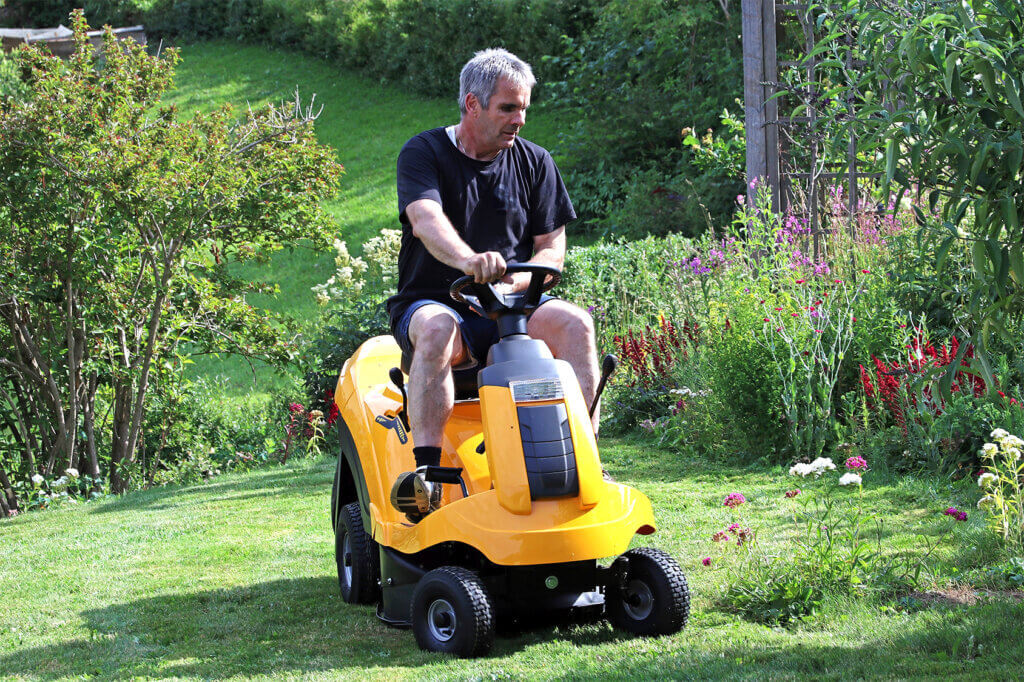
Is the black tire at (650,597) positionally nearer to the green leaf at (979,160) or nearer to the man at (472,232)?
the man at (472,232)

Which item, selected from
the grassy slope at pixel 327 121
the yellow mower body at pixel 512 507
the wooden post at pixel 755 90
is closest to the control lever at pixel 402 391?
the yellow mower body at pixel 512 507

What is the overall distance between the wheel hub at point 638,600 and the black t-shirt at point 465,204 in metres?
0.98

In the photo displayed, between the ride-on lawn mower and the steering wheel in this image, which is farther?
the steering wheel

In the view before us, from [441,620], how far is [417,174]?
4.40 ft

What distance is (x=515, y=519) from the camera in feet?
9.56

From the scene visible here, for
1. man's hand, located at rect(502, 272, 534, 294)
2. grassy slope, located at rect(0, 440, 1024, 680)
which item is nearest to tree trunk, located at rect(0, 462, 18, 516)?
grassy slope, located at rect(0, 440, 1024, 680)

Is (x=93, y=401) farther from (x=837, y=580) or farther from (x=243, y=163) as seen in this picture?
(x=837, y=580)

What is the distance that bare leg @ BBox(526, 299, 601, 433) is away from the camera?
3328 mm

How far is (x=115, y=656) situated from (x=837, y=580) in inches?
85.2

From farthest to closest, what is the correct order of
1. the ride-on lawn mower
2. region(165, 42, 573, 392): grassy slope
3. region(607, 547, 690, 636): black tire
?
region(165, 42, 573, 392): grassy slope < region(607, 547, 690, 636): black tire < the ride-on lawn mower

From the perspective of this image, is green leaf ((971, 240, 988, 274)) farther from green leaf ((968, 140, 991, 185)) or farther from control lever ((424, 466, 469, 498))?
control lever ((424, 466, 469, 498))

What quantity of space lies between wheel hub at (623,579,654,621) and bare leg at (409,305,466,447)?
0.69 m

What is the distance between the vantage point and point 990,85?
2.16 meters

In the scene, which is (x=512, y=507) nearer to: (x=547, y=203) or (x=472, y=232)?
(x=472, y=232)
